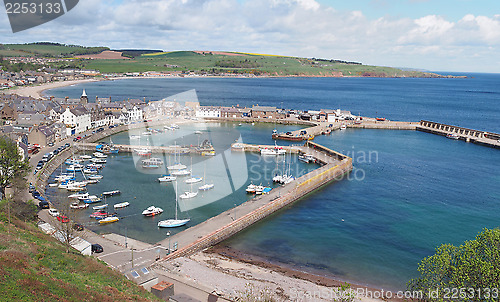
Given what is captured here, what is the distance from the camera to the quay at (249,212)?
2467 centimetres

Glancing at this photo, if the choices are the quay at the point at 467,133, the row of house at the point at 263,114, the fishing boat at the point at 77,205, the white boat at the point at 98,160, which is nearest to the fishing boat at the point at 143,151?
the white boat at the point at 98,160

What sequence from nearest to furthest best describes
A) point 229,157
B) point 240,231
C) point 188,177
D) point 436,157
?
point 240,231, point 188,177, point 229,157, point 436,157

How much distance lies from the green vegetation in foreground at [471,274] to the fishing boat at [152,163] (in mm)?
33180

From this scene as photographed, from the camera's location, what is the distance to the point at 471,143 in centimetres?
6481

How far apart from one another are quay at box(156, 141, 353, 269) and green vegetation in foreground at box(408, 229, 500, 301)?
1363cm

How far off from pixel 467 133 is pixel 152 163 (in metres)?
58.7

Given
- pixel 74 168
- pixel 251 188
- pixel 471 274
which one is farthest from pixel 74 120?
pixel 471 274

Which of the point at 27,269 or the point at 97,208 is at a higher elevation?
the point at 27,269

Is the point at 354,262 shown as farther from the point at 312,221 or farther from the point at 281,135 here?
the point at 281,135

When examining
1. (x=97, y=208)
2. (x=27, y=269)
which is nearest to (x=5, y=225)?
(x=27, y=269)

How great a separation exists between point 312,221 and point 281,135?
3291cm

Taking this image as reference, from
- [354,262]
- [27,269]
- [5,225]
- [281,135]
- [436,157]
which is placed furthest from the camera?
[281,135]

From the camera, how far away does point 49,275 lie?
1426cm

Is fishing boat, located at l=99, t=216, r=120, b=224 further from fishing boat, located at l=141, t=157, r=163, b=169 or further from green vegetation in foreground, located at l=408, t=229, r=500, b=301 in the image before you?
green vegetation in foreground, located at l=408, t=229, r=500, b=301
